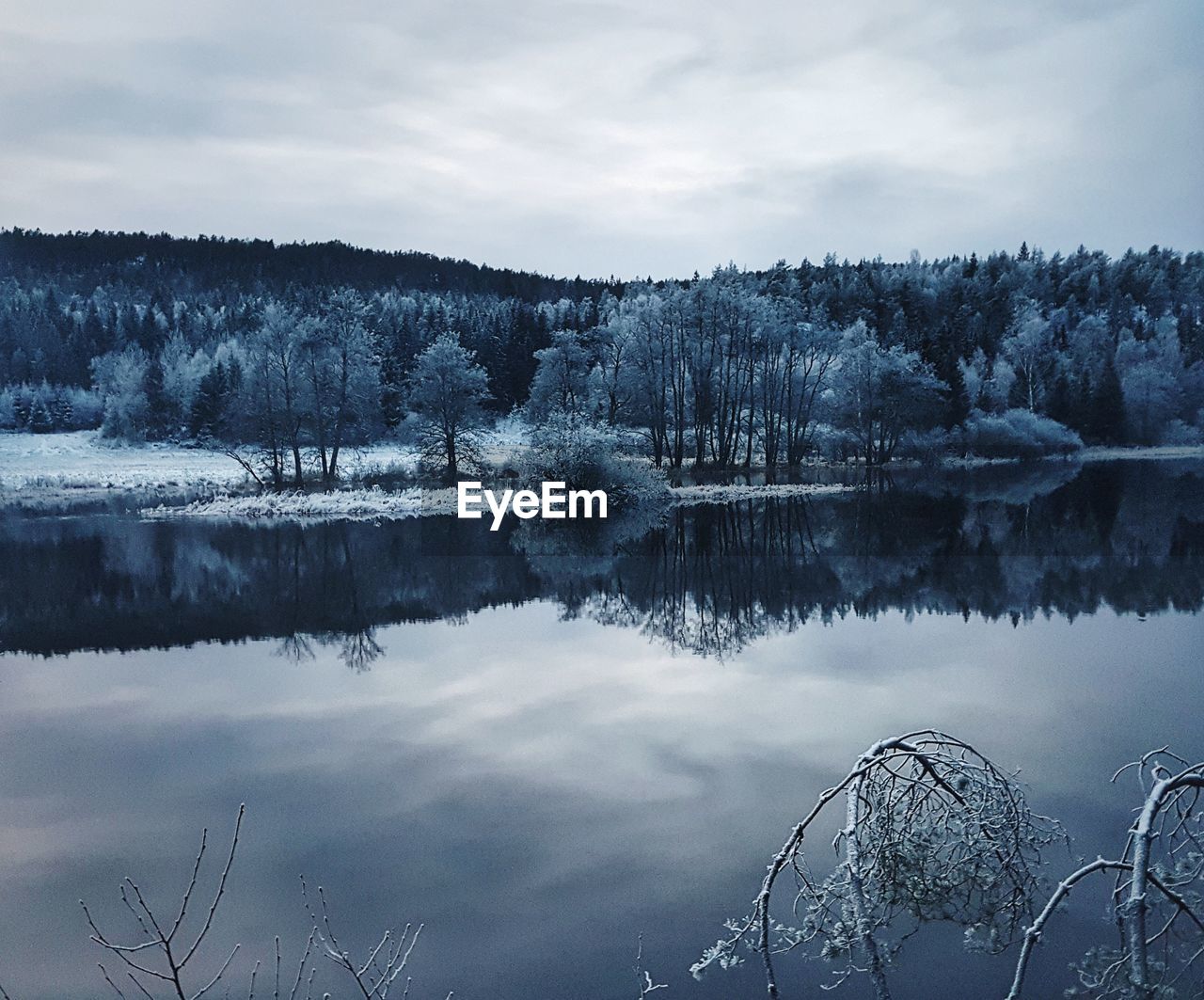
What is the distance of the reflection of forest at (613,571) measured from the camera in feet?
52.4

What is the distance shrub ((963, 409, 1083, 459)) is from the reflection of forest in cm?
2577

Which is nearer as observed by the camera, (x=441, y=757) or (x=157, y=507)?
(x=441, y=757)

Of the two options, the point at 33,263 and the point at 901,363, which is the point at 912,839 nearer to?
the point at 901,363

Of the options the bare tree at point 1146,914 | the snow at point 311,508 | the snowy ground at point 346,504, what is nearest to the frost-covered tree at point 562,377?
the snowy ground at point 346,504

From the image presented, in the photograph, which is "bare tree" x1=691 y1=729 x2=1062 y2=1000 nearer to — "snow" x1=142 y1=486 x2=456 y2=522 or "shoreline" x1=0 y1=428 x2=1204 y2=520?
"snow" x1=142 y1=486 x2=456 y2=522

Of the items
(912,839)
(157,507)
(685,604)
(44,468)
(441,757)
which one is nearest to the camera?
(912,839)

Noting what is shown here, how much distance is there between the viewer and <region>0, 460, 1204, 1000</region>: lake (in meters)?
6.54

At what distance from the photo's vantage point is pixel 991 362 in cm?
7556

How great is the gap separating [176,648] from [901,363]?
4104cm

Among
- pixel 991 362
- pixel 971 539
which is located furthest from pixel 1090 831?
pixel 991 362

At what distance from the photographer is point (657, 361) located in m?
44.2

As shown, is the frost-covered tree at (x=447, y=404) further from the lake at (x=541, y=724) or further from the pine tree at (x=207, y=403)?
the pine tree at (x=207, y=403)

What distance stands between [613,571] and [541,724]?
956cm

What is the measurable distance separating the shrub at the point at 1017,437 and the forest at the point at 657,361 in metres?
0.15
